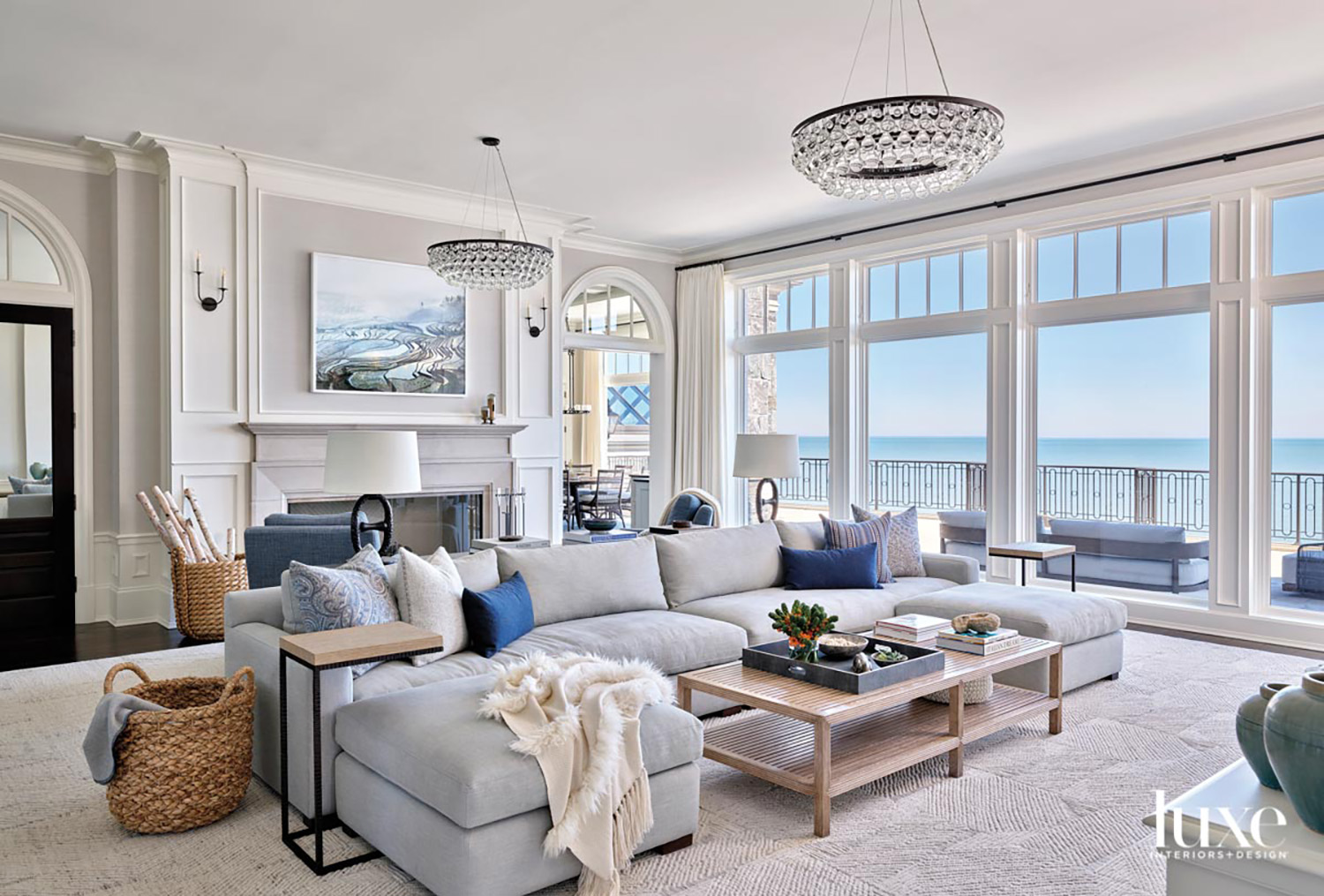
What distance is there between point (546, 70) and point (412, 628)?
3043 mm

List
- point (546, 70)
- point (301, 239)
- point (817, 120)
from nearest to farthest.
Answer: point (817, 120), point (546, 70), point (301, 239)

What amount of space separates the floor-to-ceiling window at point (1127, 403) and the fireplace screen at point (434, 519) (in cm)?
437

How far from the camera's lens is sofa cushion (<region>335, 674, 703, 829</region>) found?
2.26 meters

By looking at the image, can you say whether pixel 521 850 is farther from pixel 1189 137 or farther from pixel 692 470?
pixel 692 470

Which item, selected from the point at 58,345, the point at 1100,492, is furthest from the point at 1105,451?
the point at 58,345

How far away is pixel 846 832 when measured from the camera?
9.20ft

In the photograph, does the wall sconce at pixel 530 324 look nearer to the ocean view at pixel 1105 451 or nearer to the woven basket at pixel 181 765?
the ocean view at pixel 1105 451

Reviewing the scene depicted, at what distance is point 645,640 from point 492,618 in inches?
27.4

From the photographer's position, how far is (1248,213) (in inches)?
215

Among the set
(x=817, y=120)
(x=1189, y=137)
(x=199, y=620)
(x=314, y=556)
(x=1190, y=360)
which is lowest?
(x=199, y=620)

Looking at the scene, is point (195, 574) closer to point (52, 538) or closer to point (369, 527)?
point (52, 538)

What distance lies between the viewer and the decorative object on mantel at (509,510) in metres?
7.31

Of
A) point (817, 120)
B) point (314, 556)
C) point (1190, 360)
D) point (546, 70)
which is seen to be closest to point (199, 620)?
point (314, 556)

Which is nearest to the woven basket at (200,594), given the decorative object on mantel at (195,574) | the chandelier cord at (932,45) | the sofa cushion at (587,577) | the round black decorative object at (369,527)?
the decorative object on mantel at (195,574)
